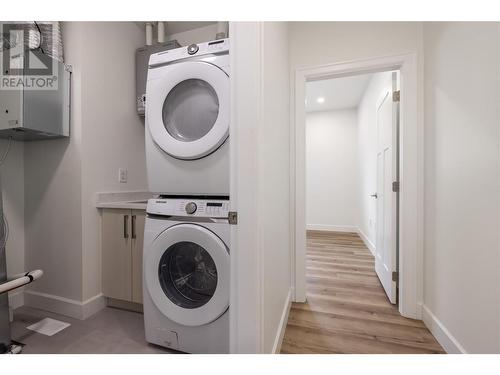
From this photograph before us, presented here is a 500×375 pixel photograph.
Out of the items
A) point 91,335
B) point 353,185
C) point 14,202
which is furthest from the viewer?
point 353,185

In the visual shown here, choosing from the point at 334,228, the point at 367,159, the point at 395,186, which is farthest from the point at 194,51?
the point at 334,228

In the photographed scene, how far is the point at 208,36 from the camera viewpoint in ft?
7.22

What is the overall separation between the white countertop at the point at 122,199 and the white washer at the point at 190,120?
510 mm

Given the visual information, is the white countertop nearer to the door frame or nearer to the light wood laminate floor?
the light wood laminate floor

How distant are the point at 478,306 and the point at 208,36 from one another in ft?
9.02

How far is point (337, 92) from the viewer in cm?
375

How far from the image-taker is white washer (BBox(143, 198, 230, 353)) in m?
1.17

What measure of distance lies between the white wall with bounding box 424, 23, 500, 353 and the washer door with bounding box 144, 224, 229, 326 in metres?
1.23

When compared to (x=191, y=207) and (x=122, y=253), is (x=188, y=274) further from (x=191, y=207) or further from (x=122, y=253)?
(x=122, y=253)

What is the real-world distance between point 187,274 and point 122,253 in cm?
72

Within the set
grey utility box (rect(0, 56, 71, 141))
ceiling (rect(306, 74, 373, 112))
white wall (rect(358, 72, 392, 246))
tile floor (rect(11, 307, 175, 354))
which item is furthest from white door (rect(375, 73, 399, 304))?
grey utility box (rect(0, 56, 71, 141))

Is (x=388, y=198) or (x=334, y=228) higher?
(x=388, y=198)

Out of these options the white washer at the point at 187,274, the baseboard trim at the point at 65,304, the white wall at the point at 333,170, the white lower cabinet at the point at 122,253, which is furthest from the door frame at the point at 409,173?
the white wall at the point at 333,170

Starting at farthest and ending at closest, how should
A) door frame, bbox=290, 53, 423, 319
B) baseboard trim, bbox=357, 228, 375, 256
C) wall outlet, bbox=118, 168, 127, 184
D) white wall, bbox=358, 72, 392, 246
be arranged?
baseboard trim, bbox=357, 228, 375, 256 < white wall, bbox=358, 72, 392, 246 < wall outlet, bbox=118, 168, 127, 184 < door frame, bbox=290, 53, 423, 319
